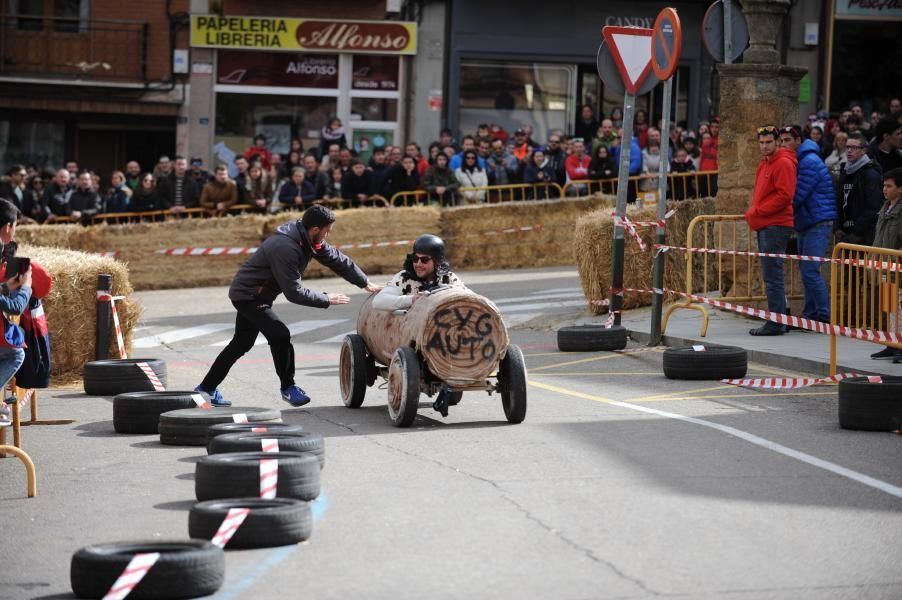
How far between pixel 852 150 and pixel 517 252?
1196 cm

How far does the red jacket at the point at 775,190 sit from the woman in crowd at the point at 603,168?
34.9 ft

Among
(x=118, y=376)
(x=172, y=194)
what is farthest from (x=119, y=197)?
(x=118, y=376)

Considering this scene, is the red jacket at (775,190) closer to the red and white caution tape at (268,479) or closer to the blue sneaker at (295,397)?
the blue sneaker at (295,397)

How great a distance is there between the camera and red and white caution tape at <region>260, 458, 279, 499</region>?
26.0 ft

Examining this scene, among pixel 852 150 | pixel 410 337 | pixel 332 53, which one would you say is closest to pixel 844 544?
pixel 410 337

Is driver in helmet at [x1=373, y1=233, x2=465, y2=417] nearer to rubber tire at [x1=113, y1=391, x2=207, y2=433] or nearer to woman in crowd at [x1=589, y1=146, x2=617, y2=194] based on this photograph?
rubber tire at [x1=113, y1=391, x2=207, y2=433]

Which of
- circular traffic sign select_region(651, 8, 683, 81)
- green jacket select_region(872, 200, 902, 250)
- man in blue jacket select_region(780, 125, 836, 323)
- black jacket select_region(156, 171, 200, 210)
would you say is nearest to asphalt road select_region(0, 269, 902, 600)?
green jacket select_region(872, 200, 902, 250)

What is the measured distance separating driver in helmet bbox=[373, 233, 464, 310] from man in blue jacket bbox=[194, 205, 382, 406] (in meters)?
0.63

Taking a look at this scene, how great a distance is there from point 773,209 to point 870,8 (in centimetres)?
2144

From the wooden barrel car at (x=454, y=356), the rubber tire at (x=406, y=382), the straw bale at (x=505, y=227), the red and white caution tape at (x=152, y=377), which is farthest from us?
the straw bale at (x=505, y=227)

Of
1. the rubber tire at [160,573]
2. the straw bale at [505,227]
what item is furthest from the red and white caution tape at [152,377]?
the straw bale at [505,227]

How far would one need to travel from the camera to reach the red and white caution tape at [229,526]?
23.0ft

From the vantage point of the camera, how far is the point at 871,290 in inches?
496

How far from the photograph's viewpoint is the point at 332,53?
36188 mm
